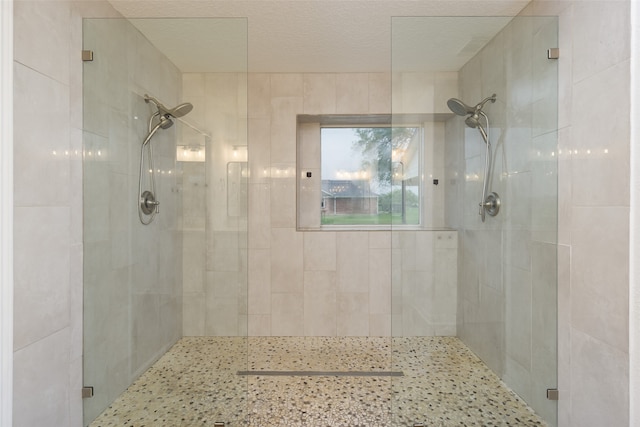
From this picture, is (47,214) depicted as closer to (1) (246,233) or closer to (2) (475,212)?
(1) (246,233)

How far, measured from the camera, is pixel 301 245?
110 inches

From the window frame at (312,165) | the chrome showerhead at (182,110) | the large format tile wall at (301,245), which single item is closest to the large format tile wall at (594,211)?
the large format tile wall at (301,245)

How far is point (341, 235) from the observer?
2.77 metres

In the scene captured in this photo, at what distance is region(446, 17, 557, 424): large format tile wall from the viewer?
5.21ft

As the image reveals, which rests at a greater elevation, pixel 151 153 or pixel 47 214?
pixel 151 153

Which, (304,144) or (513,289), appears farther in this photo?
(304,144)

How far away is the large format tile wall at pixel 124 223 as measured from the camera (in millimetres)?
1605

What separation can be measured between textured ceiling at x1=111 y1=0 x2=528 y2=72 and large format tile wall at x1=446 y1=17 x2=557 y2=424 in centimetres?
19

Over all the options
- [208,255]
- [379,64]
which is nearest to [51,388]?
[208,255]

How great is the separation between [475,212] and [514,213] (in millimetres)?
227

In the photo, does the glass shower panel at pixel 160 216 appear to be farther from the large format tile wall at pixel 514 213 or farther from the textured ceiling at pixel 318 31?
the large format tile wall at pixel 514 213

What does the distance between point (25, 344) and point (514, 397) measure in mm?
2300

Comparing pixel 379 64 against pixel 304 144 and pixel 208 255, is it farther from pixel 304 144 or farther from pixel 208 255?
pixel 208 255

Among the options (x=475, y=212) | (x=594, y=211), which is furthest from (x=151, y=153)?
(x=594, y=211)
